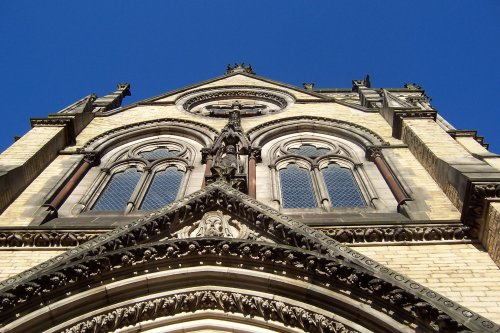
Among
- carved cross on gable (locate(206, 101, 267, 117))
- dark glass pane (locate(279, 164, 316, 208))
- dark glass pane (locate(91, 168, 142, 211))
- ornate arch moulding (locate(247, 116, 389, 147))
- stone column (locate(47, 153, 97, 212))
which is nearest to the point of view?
stone column (locate(47, 153, 97, 212))

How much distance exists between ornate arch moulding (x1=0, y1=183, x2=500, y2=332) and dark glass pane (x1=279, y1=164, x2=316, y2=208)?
308 centimetres

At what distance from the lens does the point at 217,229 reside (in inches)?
348

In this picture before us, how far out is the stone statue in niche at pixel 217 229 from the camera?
874cm

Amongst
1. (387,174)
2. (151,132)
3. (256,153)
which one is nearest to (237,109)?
(151,132)

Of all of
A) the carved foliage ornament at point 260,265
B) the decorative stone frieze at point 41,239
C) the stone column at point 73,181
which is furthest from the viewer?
the stone column at point 73,181

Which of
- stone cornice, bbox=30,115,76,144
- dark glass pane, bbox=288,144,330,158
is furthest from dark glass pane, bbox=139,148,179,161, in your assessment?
dark glass pane, bbox=288,144,330,158

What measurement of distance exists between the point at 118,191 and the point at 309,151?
18.2 ft

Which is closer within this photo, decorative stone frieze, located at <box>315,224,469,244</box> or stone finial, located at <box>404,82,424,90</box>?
decorative stone frieze, located at <box>315,224,469,244</box>

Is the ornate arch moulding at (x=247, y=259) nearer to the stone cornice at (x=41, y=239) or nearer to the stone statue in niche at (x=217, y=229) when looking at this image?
the stone statue in niche at (x=217, y=229)

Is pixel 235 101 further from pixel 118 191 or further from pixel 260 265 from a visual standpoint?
pixel 260 265

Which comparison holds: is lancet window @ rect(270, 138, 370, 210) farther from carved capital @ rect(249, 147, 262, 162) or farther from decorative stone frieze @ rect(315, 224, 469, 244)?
decorative stone frieze @ rect(315, 224, 469, 244)

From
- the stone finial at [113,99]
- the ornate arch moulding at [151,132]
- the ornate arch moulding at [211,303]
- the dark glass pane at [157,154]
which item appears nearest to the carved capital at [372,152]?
the ornate arch moulding at [151,132]

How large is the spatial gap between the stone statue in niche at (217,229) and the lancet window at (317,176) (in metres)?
2.78

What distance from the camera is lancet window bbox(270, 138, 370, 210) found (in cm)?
1220
